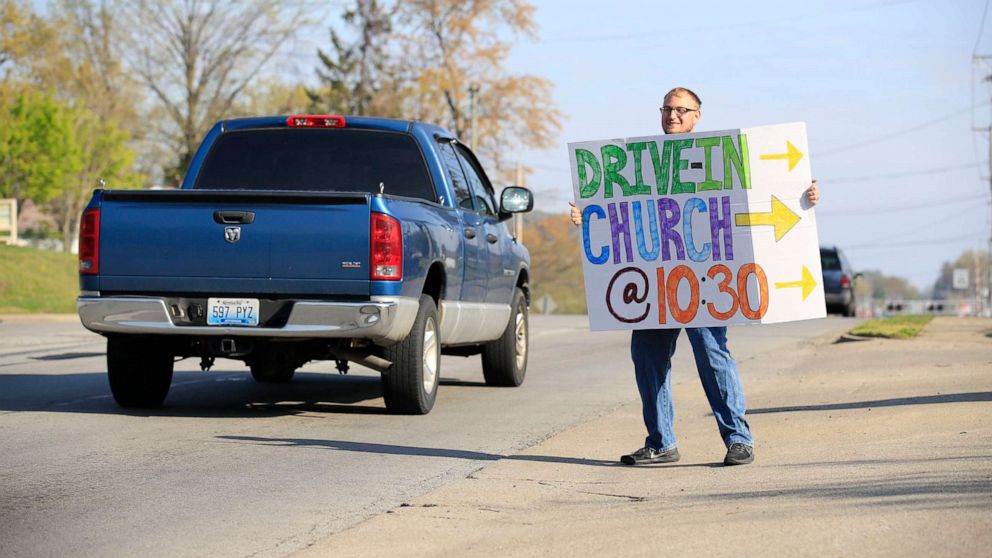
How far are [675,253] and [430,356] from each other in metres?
3.02

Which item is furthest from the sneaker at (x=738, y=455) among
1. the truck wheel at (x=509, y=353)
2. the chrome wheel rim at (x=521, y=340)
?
the chrome wheel rim at (x=521, y=340)

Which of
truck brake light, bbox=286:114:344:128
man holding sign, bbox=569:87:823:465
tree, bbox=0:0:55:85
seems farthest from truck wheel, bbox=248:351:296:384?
tree, bbox=0:0:55:85

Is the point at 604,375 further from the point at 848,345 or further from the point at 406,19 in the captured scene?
the point at 406,19

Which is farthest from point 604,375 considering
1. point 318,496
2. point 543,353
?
point 318,496

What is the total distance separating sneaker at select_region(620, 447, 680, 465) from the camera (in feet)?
24.5

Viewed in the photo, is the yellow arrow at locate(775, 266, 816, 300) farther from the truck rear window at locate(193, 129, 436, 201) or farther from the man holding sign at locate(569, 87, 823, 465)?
the truck rear window at locate(193, 129, 436, 201)

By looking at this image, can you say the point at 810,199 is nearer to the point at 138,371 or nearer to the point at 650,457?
the point at 650,457

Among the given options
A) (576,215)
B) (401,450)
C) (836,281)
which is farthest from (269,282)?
(836,281)

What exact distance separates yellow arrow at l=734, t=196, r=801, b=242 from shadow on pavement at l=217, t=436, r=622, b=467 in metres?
1.49

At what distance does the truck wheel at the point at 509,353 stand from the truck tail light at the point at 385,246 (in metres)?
3.48

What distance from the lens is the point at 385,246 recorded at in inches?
360

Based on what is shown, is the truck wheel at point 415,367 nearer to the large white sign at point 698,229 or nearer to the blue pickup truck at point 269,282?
the blue pickup truck at point 269,282

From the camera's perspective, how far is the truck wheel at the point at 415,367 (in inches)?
382

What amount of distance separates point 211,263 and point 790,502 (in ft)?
15.4
